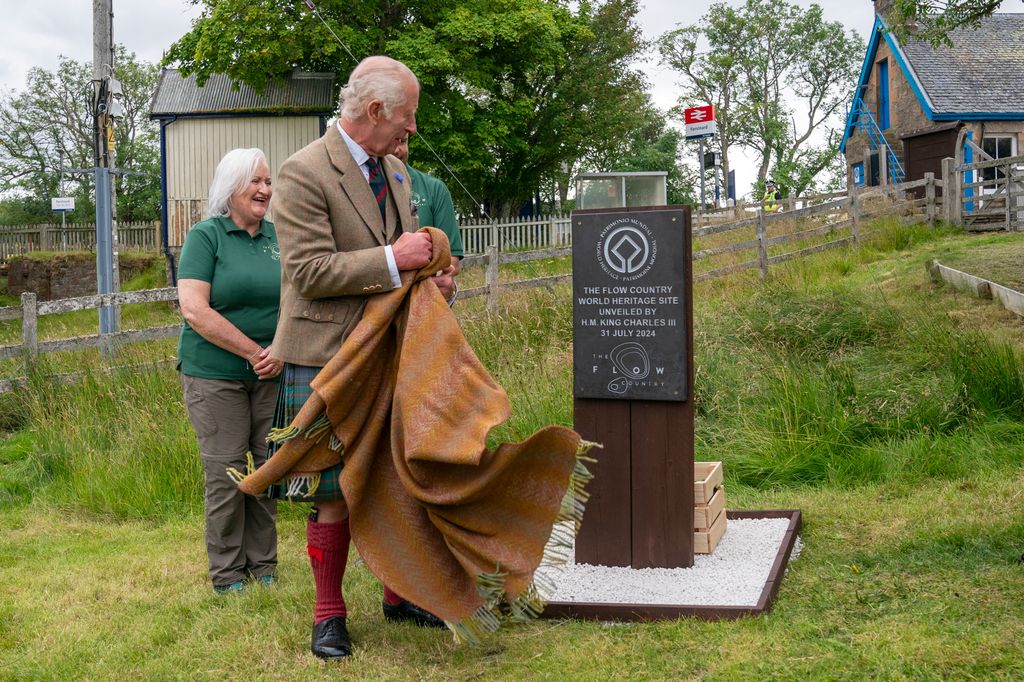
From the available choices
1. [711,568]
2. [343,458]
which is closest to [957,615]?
[711,568]

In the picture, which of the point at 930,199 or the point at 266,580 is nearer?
the point at 266,580

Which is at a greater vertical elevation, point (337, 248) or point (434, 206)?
point (434, 206)

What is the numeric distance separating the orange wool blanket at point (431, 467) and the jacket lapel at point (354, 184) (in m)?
0.24

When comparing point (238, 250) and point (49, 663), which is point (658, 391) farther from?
point (49, 663)

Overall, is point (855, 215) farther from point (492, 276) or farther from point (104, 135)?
point (104, 135)

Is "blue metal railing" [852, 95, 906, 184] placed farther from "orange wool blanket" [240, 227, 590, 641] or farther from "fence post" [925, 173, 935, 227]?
"orange wool blanket" [240, 227, 590, 641]

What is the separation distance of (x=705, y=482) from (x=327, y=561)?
1913mm

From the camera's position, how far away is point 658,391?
4668 mm

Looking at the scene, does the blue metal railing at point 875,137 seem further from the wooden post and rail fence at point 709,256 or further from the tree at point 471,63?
the wooden post and rail fence at point 709,256

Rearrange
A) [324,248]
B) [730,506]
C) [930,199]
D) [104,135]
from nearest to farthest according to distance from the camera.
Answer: [324,248] < [730,506] < [104,135] < [930,199]

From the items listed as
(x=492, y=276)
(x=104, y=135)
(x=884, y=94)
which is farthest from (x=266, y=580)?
(x=884, y=94)

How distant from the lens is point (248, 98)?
2984cm

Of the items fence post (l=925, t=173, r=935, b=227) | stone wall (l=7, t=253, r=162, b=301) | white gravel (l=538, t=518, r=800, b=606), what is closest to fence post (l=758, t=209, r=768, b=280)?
fence post (l=925, t=173, r=935, b=227)

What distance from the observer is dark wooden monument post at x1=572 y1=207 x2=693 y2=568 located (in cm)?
465
